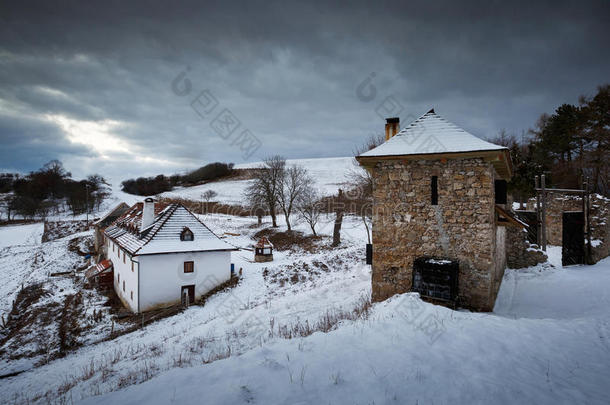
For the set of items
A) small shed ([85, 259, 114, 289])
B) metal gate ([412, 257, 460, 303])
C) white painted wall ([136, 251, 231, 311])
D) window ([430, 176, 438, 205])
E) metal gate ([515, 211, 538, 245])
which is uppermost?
window ([430, 176, 438, 205])

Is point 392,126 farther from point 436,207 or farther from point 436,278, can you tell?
point 436,278

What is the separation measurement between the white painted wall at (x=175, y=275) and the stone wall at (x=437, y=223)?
11.1 metres

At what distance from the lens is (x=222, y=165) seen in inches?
2477

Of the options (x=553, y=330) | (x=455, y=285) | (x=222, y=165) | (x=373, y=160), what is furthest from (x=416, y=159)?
(x=222, y=165)

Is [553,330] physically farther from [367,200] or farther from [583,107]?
[583,107]

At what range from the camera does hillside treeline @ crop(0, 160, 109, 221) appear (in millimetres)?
43944

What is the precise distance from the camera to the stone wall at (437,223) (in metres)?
7.53

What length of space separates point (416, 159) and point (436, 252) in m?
2.77

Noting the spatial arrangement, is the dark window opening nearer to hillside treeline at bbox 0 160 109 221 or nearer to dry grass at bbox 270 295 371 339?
dry grass at bbox 270 295 371 339

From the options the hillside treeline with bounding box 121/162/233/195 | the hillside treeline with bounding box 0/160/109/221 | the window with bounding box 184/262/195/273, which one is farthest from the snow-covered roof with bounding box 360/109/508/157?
the hillside treeline with bounding box 121/162/233/195

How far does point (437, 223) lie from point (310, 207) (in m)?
20.4

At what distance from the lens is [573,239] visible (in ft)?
42.9

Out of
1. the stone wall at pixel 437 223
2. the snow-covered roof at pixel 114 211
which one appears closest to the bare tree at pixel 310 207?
the snow-covered roof at pixel 114 211

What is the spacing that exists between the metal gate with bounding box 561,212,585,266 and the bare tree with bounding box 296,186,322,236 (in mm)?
18143
